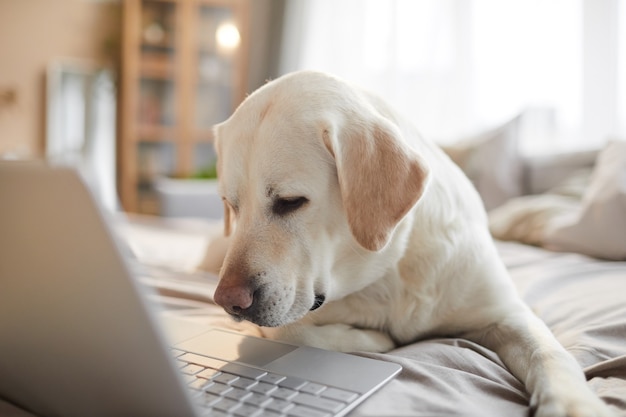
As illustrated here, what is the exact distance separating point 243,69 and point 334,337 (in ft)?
14.2

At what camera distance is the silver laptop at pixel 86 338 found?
56 centimetres

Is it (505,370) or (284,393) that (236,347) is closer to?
(284,393)

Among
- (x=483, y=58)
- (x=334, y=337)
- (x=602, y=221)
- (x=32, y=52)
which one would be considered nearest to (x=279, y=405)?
(x=334, y=337)

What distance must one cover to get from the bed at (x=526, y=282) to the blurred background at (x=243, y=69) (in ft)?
2.90

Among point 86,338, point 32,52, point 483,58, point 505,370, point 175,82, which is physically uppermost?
point 32,52

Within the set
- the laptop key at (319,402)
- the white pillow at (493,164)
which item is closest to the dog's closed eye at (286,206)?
the laptop key at (319,402)

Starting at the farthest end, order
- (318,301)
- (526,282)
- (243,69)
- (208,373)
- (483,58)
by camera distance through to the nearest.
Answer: (243,69), (483,58), (526,282), (318,301), (208,373)

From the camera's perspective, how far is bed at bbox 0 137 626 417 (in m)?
0.79

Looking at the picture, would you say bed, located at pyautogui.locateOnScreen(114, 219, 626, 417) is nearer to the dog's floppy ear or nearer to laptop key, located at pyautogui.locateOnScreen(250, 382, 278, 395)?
laptop key, located at pyautogui.locateOnScreen(250, 382, 278, 395)

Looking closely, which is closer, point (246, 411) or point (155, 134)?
point (246, 411)

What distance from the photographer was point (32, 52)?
17.4 feet

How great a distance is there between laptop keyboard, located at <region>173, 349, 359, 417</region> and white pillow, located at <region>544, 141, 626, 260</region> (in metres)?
1.42

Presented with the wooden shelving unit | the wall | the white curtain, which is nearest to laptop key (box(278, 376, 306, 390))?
the white curtain

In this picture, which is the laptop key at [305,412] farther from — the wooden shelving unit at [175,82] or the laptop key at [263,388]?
the wooden shelving unit at [175,82]
